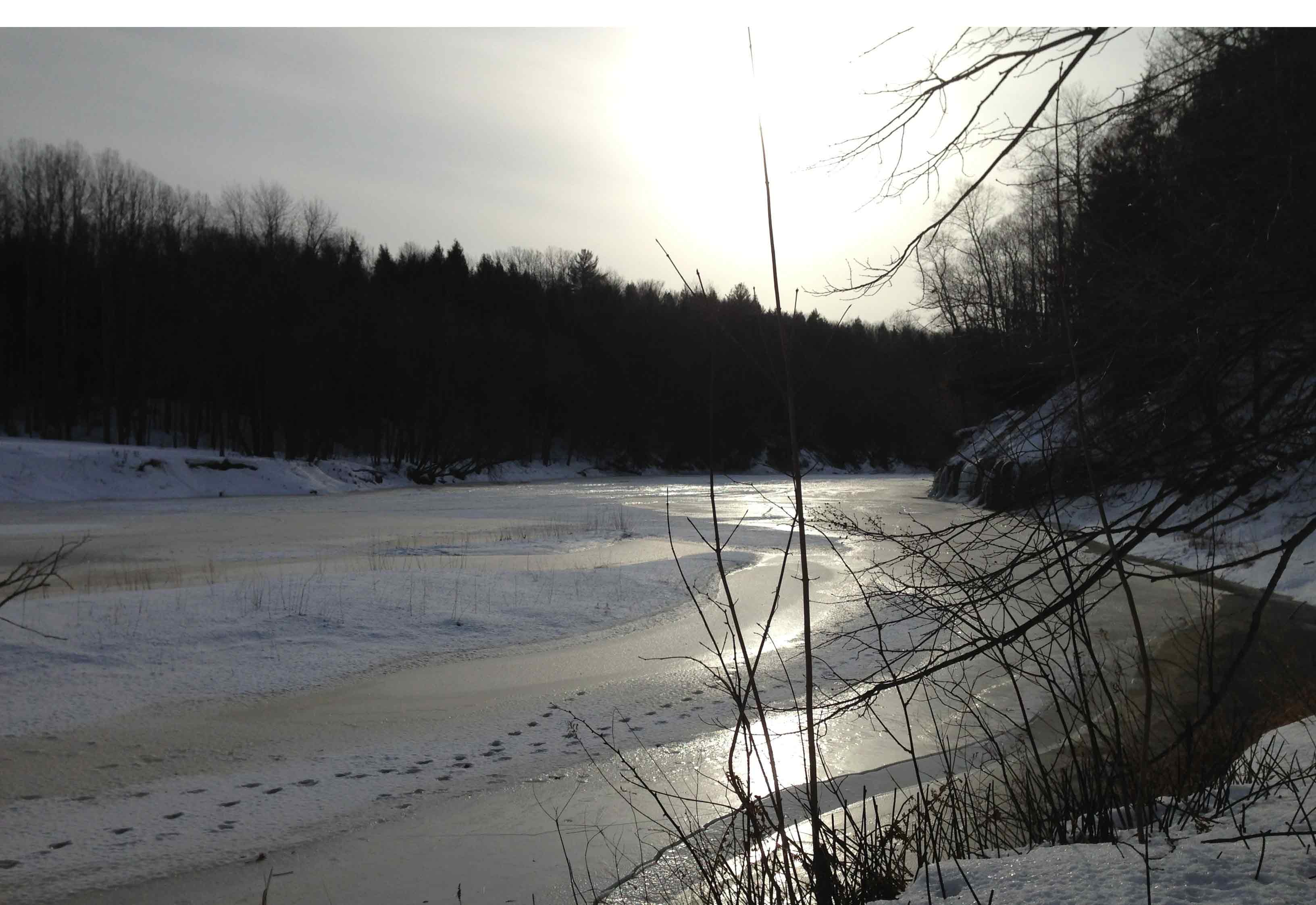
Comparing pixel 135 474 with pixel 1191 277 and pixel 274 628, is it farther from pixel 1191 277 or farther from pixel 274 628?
pixel 1191 277

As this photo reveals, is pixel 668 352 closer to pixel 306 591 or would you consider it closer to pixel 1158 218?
pixel 306 591

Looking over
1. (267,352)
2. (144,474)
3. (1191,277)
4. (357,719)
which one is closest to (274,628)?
(357,719)

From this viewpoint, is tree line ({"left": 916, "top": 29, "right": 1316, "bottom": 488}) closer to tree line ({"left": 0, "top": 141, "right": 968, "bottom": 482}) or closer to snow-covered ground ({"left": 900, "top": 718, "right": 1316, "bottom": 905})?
snow-covered ground ({"left": 900, "top": 718, "right": 1316, "bottom": 905})

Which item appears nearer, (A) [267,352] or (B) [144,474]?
(B) [144,474]

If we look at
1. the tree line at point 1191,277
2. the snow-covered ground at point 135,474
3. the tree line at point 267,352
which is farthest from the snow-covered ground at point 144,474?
the tree line at point 1191,277

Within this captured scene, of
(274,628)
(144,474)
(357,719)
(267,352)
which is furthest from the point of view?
(267,352)

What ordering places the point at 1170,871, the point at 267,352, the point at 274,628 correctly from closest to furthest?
1. the point at 1170,871
2. the point at 274,628
3. the point at 267,352

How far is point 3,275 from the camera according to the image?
4312 centimetres

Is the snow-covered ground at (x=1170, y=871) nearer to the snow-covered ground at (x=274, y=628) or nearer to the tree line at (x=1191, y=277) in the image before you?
the tree line at (x=1191, y=277)

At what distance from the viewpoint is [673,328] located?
1008 centimetres

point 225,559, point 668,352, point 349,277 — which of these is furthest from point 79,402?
point 668,352

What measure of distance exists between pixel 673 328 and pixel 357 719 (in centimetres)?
517

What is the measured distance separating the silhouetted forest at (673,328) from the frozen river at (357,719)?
156cm

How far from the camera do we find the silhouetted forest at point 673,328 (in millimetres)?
4398
